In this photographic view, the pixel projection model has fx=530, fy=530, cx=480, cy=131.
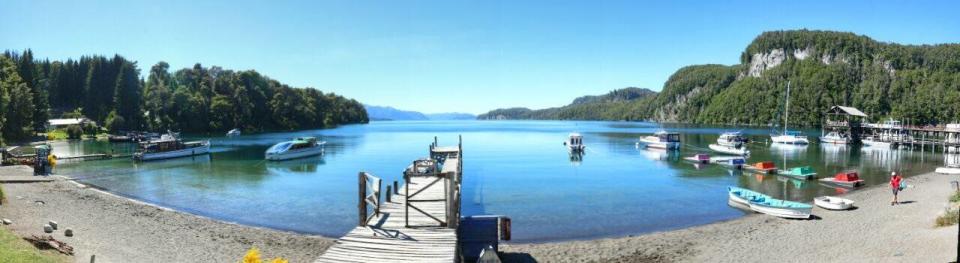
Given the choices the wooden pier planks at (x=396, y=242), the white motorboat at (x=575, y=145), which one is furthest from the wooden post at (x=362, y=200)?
the white motorboat at (x=575, y=145)

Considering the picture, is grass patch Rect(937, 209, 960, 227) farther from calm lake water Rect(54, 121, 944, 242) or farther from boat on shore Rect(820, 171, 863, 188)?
boat on shore Rect(820, 171, 863, 188)

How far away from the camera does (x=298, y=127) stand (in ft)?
555

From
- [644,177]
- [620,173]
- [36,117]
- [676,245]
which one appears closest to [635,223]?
[676,245]

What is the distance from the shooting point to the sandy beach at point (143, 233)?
19.1 m

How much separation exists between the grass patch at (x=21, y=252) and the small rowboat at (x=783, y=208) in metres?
29.7

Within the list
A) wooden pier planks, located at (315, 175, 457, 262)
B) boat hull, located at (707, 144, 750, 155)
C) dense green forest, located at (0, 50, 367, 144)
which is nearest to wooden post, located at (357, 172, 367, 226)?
wooden pier planks, located at (315, 175, 457, 262)

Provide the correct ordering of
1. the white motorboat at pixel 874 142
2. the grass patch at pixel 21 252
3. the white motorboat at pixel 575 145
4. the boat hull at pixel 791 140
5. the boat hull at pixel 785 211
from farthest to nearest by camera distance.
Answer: the boat hull at pixel 791 140
the white motorboat at pixel 874 142
the white motorboat at pixel 575 145
the boat hull at pixel 785 211
the grass patch at pixel 21 252

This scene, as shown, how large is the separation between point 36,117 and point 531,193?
9836 cm

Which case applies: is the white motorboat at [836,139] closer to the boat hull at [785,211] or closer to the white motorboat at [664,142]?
the white motorboat at [664,142]

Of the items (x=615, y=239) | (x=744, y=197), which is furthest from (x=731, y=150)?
(x=615, y=239)

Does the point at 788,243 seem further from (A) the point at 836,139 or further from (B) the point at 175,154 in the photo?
(A) the point at 836,139

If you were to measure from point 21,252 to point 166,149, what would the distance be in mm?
55089

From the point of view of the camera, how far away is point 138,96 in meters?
119

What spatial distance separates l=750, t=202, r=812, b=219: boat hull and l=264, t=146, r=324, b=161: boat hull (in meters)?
51.7
